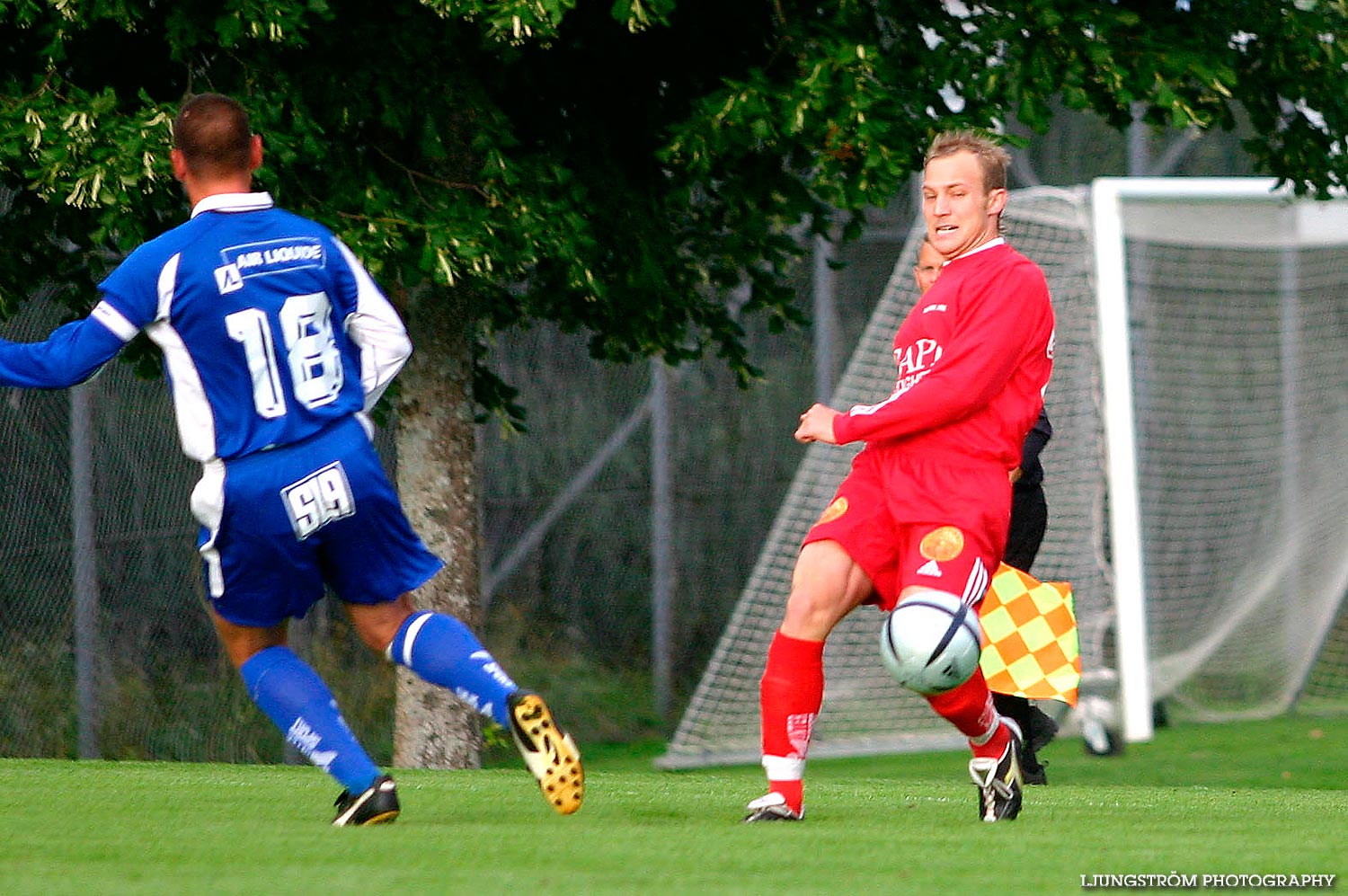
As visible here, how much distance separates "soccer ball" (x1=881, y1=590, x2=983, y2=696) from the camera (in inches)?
177

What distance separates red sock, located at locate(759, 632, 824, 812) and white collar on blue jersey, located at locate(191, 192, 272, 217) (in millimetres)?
1613

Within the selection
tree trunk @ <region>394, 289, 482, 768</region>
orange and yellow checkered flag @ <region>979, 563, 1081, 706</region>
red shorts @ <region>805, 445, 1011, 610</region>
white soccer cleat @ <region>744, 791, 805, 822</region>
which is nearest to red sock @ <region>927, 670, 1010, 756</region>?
red shorts @ <region>805, 445, 1011, 610</region>

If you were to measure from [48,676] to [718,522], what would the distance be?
16.4ft

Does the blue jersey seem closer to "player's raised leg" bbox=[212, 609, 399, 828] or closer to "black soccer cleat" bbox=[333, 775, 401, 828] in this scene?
"player's raised leg" bbox=[212, 609, 399, 828]

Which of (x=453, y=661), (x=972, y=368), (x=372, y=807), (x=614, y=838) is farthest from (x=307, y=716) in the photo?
(x=972, y=368)

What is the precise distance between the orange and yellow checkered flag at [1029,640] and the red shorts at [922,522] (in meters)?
2.03

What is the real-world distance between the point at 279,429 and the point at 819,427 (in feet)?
4.06

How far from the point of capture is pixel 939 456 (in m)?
4.70

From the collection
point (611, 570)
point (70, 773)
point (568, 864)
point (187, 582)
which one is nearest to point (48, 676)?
point (187, 582)

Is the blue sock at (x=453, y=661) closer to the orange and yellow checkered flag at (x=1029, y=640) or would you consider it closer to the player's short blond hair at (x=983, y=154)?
the player's short blond hair at (x=983, y=154)

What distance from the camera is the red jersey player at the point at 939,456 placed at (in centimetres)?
462

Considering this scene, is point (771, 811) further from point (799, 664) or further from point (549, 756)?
point (549, 756)

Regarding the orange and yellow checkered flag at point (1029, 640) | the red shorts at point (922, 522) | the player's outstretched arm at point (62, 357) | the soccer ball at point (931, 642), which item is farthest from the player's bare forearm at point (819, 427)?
the orange and yellow checkered flag at point (1029, 640)

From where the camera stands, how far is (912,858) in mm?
4137
